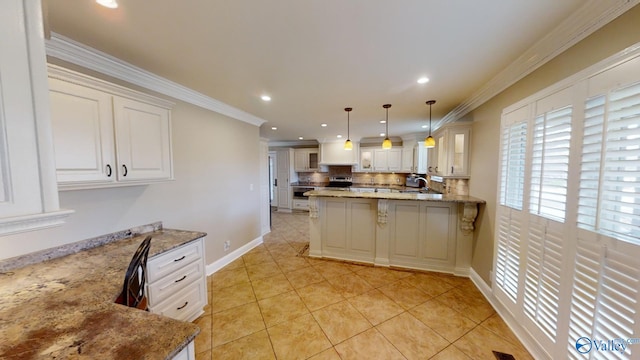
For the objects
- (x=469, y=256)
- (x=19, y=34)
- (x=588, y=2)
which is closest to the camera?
(x=19, y=34)

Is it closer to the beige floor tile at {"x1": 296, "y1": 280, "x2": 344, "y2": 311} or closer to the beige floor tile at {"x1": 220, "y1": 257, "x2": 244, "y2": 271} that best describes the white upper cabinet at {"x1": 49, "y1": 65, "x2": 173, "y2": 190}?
the beige floor tile at {"x1": 220, "y1": 257, "x2": 244, "y2": 271}

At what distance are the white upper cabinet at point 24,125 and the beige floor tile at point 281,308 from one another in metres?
2.05

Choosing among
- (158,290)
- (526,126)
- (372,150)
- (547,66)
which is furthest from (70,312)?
(372,150)

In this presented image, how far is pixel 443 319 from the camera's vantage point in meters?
2.21

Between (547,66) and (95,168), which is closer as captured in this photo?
(95,168)

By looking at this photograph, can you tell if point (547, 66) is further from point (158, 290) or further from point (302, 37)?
point (158, 290)

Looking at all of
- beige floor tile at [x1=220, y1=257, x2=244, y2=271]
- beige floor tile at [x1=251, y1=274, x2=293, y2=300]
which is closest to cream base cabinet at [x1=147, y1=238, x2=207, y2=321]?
beige floor tile at [x1=251, y1=274, x2=293, y2=300]

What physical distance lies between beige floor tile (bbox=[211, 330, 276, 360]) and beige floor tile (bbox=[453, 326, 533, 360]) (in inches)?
64.9

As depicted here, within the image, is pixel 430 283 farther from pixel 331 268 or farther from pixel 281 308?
pixel 281 308

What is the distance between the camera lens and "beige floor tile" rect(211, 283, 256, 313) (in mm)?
2438

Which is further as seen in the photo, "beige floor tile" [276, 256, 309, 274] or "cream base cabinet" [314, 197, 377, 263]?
"cream base cabinet" [314, 197, 377, 263]

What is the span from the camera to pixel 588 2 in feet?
4.30

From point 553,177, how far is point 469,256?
6.34ft

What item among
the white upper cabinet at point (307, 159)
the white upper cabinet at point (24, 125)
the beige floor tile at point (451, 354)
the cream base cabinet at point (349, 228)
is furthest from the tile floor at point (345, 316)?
the white upper cabinet at point (307, 159)
